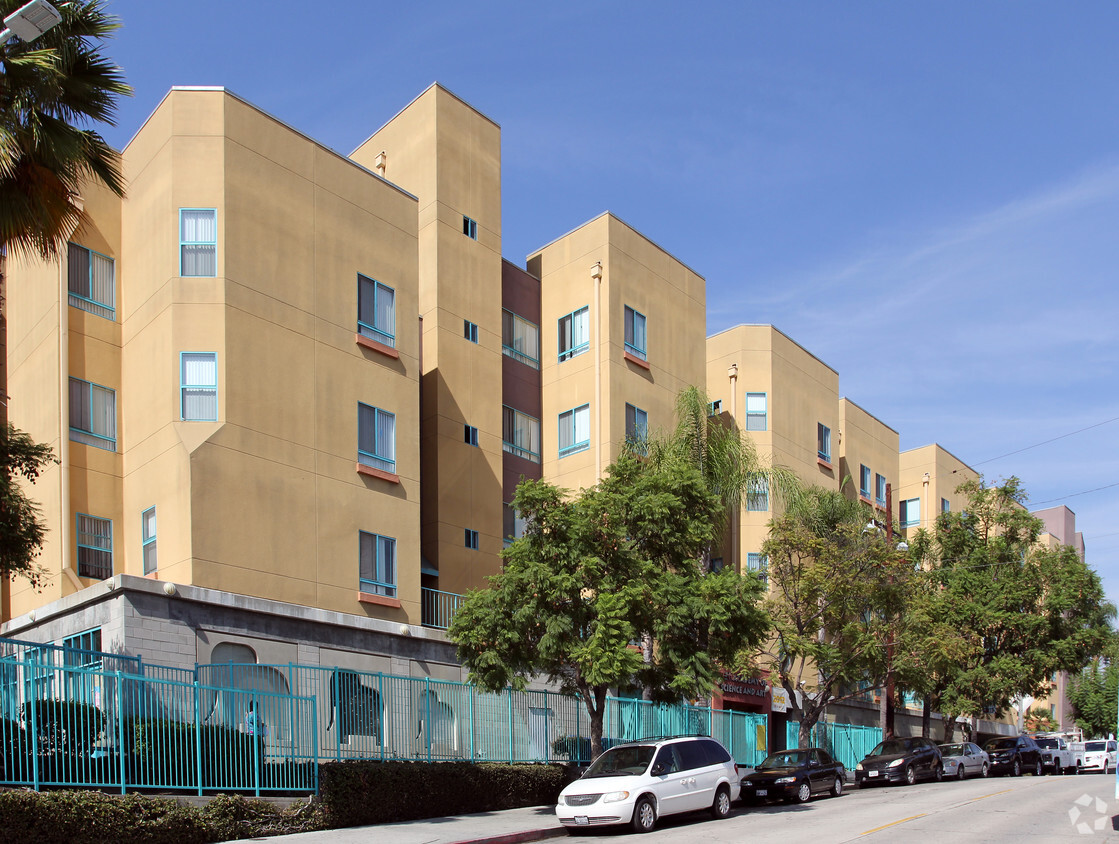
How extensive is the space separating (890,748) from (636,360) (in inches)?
556

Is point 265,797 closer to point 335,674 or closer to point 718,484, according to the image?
point 335,674

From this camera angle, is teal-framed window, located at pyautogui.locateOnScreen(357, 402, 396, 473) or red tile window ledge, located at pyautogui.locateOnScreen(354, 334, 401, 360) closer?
teal-framed window, located at pyautogui.locateOnScreen(357, 402, 396, 473)

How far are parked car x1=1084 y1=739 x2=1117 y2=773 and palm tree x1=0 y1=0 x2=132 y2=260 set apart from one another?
4269cm

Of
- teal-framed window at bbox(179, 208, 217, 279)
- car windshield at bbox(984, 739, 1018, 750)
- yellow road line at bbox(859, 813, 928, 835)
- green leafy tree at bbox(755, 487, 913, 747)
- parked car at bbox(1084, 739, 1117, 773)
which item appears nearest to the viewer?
yellow road line at bbox(859, 813, 928, 835)

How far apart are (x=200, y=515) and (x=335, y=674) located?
17.8ft

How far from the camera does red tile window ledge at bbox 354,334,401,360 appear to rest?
1105 inches

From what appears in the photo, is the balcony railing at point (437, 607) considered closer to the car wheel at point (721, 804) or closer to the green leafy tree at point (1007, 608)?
the car wheel at point (721, 804)

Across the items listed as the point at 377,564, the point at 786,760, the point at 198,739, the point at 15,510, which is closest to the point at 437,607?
the point at 377,564

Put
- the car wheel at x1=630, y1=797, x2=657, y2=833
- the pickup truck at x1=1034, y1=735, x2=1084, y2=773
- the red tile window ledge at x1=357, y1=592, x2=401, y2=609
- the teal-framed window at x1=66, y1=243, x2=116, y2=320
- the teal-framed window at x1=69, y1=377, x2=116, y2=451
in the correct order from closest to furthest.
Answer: the car wheel at x1=630, y1=797, x2=657, y2=833
the teal-framed window at x1=69, y1=377, x2=116, y2=451
the red tile window ledge at x1=357, y1=592, x2=401, y2=609
the teal-framed window at x1=66, y1=243, x2=116, y2=320
the pickup truck at x1=1034, y1=735, x2=1084, y2=773

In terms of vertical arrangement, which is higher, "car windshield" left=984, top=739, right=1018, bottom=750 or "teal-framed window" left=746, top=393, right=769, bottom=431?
"teal-framed window" left=746, top=393, right=769, bottom=431

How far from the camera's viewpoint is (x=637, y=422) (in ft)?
121

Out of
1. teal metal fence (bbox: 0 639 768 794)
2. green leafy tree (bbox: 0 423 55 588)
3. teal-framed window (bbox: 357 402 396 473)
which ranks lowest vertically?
teal metal fence (bbox: 0 639 768 794)

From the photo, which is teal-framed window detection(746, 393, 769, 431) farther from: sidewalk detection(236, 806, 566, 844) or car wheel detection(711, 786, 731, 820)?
sidewalk detection(236, 806, 566, 844)

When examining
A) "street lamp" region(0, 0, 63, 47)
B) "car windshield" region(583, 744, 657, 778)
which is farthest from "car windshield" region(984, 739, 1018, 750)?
"street lamp" region(0, 0, 63, 47)
